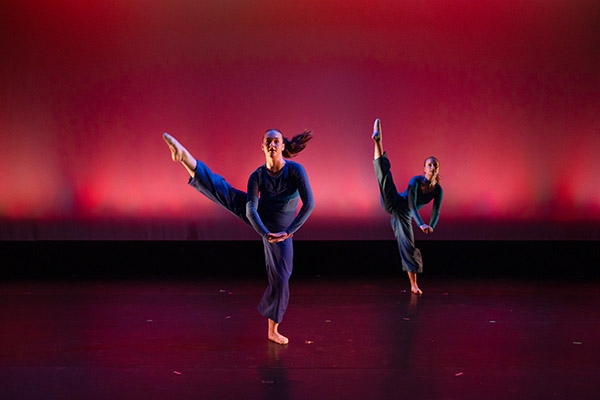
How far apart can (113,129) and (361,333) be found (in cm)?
300

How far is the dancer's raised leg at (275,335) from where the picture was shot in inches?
117

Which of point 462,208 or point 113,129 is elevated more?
point 113,129

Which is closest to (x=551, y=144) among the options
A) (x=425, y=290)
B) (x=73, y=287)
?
(x=425, y=290)

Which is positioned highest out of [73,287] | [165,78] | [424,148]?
[165,78]

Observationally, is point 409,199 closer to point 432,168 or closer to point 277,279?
point 432,168

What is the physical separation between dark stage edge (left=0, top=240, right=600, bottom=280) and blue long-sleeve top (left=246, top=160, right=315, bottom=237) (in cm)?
225

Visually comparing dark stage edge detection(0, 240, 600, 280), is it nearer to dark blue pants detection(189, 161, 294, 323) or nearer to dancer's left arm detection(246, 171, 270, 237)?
dark blue pants detection(189, 161, 294, 323)

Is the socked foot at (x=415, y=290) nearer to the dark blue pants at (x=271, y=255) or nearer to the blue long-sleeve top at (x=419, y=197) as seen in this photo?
the blue long-sleeve top at (x=419, y=197)

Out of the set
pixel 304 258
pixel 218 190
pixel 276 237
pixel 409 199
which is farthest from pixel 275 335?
pixel 304 258

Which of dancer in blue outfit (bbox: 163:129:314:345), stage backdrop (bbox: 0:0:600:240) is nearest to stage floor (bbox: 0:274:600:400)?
dancer in blue outfit (bbox: 163:129:314:345)

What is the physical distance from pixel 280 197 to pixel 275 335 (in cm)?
68

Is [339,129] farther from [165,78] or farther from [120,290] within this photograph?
[120,290]

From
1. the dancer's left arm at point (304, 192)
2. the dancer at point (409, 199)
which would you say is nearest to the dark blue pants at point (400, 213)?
the dancer at point (409, 199)

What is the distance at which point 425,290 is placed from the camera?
4535 mm
